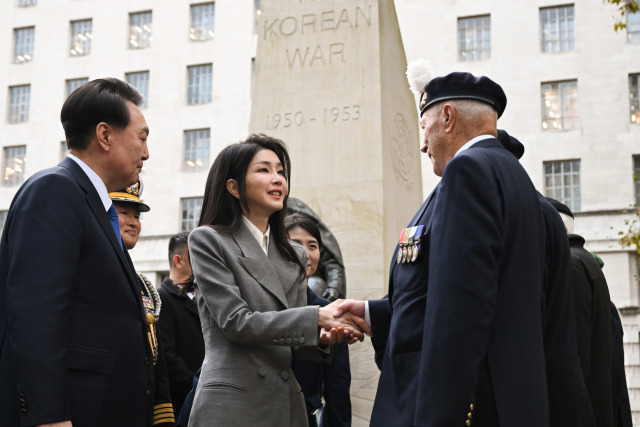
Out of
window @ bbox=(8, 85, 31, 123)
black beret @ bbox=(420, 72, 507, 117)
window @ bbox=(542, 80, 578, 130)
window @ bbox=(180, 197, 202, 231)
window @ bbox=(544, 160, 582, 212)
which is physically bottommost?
black beret @ bbox=(420, 72, 507, 117)

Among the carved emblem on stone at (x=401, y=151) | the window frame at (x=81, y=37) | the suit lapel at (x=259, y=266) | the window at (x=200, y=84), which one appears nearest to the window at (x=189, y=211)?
the window at (x=200, y=84)

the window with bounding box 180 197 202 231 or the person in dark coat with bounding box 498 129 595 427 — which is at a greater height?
the window with bounding box 180 197 202 231

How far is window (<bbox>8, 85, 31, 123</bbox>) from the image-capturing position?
36.4 metres

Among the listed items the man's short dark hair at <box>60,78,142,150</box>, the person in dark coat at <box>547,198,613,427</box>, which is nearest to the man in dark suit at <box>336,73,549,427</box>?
the man's short dark hair at <box>60,78,142,150</box>

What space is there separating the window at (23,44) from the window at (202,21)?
26.2 ft

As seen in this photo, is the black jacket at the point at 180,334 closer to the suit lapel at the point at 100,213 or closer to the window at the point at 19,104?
the suit lapel at the point at 100,213

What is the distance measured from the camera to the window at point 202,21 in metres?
34.2

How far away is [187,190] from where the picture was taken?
108ft

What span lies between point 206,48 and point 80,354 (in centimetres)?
3200

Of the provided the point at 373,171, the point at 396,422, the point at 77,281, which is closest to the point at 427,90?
the point at 396,422

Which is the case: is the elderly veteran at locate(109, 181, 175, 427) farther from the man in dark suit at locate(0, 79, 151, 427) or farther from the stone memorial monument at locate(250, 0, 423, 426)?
the stone memorial monument at locate(250, 0, 423, 426)

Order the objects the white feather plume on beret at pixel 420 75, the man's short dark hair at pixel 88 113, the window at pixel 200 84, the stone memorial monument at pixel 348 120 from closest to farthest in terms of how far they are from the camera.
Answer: the man's short dark hair at pixel 88 113 → the white feather plume on beret at pixel 420 75 → the stone memorial monument at pixel 348 120 → the window at pixel 200 84

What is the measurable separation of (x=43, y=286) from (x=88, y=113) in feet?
2.84

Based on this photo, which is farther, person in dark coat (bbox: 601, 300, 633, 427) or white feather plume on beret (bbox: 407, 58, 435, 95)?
person in dark coat (bbox: 601, 300, 633, 427)
